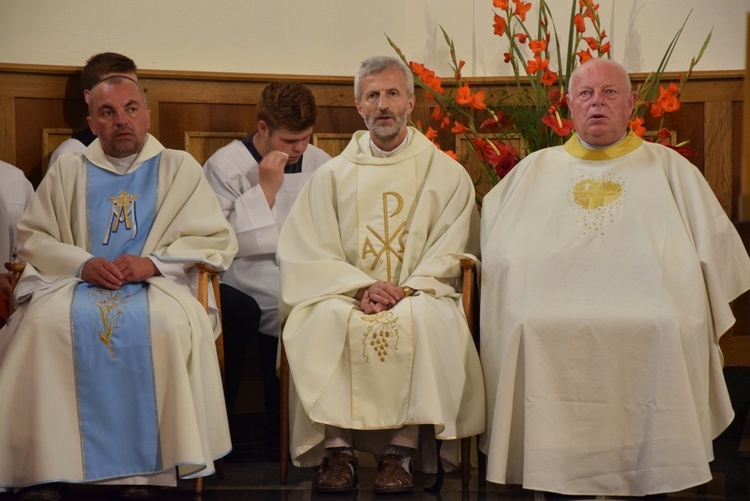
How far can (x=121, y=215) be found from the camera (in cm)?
494

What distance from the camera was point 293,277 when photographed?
15.8 ft

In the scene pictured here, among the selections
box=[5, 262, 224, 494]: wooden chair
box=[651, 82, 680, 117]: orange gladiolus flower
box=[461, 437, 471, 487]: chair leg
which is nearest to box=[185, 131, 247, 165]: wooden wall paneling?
box=[5, 262, 224, 494]: wooden chair

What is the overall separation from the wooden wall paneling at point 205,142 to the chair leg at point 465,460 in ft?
8.07

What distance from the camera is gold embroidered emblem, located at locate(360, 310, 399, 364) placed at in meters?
4.48

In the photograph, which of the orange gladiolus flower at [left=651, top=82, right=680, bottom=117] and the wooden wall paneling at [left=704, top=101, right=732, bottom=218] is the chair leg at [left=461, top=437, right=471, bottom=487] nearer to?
the orange gladiolus flower at [left=651, top=82, right=680, bottom=117]

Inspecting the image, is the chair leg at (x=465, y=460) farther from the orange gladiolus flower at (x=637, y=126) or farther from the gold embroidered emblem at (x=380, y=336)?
the orange gladiolus flower at (x=637, y=126)

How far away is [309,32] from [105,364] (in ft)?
9.03

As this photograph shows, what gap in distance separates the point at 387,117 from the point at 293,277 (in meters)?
0.84

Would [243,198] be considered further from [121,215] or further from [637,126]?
[637,126]

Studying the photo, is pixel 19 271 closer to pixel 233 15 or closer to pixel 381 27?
pixel 233 15

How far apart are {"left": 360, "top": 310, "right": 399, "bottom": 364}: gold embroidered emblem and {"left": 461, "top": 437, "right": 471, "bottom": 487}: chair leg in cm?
48

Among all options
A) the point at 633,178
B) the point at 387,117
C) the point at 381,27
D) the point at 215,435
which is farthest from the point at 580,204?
the point at 381,27

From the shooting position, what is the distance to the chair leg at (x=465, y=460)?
4.53m

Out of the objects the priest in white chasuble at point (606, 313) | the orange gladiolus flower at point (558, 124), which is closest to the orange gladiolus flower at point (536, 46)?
the orange gladiolus flower at point (558, 124)
